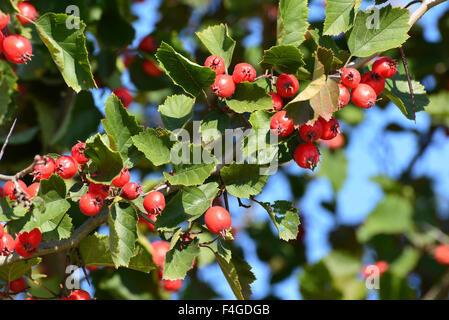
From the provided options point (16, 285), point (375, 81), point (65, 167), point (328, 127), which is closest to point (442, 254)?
point (375, 81)

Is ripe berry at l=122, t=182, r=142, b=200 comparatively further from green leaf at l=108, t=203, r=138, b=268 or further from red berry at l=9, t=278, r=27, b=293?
red berry at l=9, t=278, r=27, b=293

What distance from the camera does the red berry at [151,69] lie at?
2898 mm

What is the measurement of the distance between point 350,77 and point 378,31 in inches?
7.7

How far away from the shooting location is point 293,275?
3943 millimetres

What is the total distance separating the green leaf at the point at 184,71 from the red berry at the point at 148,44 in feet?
3.43

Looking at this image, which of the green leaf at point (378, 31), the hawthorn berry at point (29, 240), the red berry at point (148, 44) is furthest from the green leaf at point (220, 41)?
the red berry at point (148, 44)

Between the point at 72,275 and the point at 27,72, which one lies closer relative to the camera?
the point at 72,275

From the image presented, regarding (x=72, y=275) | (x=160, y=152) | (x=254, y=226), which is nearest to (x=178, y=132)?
(x=160, y=152)

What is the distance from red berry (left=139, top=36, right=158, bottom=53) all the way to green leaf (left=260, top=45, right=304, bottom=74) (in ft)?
3.55

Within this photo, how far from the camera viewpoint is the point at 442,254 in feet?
12.3

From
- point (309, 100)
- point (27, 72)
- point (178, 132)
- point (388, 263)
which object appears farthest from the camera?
point (388, 263)

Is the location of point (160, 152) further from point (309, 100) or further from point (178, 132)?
point (309, 100)

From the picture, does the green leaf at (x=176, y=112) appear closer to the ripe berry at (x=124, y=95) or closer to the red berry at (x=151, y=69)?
the ripe berry at (x=124, y=95)
